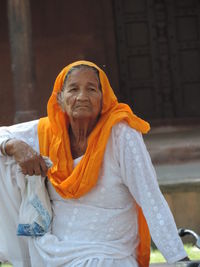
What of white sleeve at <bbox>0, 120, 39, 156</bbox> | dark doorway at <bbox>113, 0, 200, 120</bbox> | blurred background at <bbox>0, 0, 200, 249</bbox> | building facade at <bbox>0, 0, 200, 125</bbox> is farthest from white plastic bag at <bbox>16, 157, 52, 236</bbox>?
dark doorway at <bbox>113, 0, 200, 120</bbox>

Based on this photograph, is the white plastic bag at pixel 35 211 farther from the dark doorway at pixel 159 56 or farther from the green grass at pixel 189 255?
the dark doorway at pixel 159 56

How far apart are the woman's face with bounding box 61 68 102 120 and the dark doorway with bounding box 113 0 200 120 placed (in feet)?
21.8

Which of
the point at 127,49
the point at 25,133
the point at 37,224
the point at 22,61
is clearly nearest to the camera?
the point at 37,224

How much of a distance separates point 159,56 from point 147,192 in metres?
6.97

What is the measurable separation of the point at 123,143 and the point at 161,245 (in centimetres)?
47

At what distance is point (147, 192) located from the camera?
2898 millimetres

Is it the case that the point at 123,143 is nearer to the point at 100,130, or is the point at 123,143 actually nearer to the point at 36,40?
the point at 100,130

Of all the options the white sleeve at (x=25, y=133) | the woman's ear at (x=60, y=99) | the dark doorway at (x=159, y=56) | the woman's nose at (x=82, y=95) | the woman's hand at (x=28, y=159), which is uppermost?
the woman's nose at (x=82, y=95)

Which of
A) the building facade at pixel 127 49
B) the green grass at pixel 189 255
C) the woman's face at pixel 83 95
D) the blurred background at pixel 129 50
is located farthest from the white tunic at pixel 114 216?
the building facade at pixel 127 49

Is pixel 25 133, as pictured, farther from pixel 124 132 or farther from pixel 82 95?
pixel 124 132

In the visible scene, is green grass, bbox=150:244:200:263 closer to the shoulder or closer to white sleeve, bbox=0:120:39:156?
white sleeve, bbox=0:120:39:156

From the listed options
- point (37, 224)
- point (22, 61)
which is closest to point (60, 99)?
point (37, 224)

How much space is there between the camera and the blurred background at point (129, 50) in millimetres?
9438

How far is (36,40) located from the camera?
945 cm
